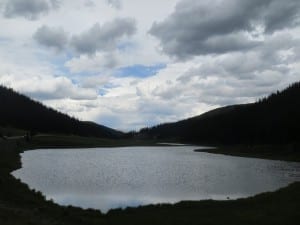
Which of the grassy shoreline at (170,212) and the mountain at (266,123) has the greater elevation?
the mountain at (266,123)

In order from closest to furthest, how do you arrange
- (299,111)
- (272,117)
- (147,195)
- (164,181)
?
(147,195) < (164,181) < (299,111) < (272,117)

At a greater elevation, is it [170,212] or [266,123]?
[266,123]

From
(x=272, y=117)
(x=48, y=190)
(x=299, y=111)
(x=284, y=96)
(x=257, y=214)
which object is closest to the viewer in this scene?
(x=257, y=214)

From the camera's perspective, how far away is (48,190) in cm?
3772

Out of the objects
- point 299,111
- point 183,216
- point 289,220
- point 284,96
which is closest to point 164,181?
point 183,216

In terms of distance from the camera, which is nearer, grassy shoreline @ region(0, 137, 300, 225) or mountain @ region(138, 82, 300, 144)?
grassy shoreline @ region(0, 137, 300, 225)

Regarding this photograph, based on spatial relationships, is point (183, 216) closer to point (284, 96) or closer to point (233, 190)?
point (233, 190)

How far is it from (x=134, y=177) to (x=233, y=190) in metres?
14.3

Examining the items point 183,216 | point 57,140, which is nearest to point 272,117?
point 57,140

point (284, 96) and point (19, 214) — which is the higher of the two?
point (284, 96)

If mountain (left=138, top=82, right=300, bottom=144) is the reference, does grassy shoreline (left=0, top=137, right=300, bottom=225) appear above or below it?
below

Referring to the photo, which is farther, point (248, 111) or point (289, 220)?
point (248, 111)

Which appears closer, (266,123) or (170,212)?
(170,212)

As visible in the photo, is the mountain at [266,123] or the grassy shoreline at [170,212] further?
the mountain at [266,123]
